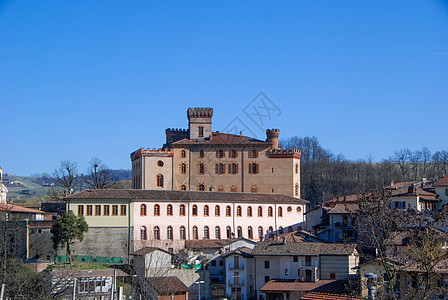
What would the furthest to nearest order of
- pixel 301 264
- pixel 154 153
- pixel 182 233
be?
pixel 154 153, pixel 182 233, pixel 301 264

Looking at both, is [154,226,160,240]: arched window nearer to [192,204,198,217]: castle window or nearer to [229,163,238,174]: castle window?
[192,204,198,217]: castle window

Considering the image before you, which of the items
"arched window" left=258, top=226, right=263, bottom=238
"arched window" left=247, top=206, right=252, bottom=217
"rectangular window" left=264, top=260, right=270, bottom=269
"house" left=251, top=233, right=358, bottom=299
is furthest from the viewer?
"arched window" left=247, top=206, right=252, bottom=217

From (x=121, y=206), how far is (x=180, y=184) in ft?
52.0

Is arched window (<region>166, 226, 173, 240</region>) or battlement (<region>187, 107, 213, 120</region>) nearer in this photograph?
arched window (<region>166, 226, 173, 240</region>)

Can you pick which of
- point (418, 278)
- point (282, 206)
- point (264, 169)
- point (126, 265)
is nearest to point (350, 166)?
point (264, 169)

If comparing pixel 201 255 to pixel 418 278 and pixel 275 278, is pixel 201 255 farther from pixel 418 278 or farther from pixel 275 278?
pixel 418 278

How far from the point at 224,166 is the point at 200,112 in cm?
789

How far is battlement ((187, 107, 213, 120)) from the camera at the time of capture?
74.9 metres

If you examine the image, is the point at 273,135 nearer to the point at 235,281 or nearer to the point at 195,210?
the point at 195,210

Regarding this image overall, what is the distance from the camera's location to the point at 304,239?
2195 inches

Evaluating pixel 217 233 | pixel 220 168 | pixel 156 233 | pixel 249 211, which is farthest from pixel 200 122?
pixel 156 233

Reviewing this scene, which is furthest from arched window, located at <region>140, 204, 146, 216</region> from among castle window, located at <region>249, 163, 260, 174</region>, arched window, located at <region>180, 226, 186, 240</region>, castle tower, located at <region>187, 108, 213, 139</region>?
castle tower, located at <region>187, 108, 213, 139</region>

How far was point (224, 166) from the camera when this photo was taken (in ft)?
234

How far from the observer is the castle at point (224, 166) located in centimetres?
7031
